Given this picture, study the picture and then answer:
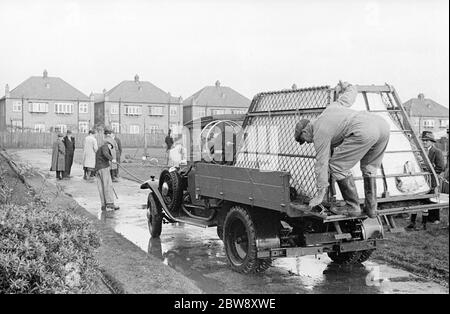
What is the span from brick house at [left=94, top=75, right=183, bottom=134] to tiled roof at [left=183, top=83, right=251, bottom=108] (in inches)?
138

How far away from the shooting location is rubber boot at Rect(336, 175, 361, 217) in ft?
19.5

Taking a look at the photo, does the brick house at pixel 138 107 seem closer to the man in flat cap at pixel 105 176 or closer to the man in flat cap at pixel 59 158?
the man in flat cap at pixel 59 158

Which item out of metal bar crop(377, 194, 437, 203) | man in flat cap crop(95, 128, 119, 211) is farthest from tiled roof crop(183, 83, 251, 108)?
metal bar crop(377, 194, 437, 203)

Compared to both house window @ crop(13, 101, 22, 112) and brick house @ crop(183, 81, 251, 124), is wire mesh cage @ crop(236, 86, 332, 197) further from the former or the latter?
house window @ crop(13, 101, 22, 112)

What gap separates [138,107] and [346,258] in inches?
2647

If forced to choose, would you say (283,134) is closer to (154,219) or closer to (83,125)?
(154,219)

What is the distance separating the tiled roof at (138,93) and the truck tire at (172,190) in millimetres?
64444

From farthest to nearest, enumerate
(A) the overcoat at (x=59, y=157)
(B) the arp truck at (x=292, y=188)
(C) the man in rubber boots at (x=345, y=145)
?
1. (A) the overcoat at (x=59, y=157)
2. (B) the arp truck at (x=292, y=188)
3. (C) the man in rubber boots at (x=345, y=145)

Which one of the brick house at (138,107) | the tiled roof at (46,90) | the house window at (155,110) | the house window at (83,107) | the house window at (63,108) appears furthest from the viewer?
the house window at (155,110)

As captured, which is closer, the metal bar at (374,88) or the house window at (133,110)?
the metal bar at (374,88)

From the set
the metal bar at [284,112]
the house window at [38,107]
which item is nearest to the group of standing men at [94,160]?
the metal bar at [284,112]

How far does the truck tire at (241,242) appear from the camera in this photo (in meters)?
6.98
